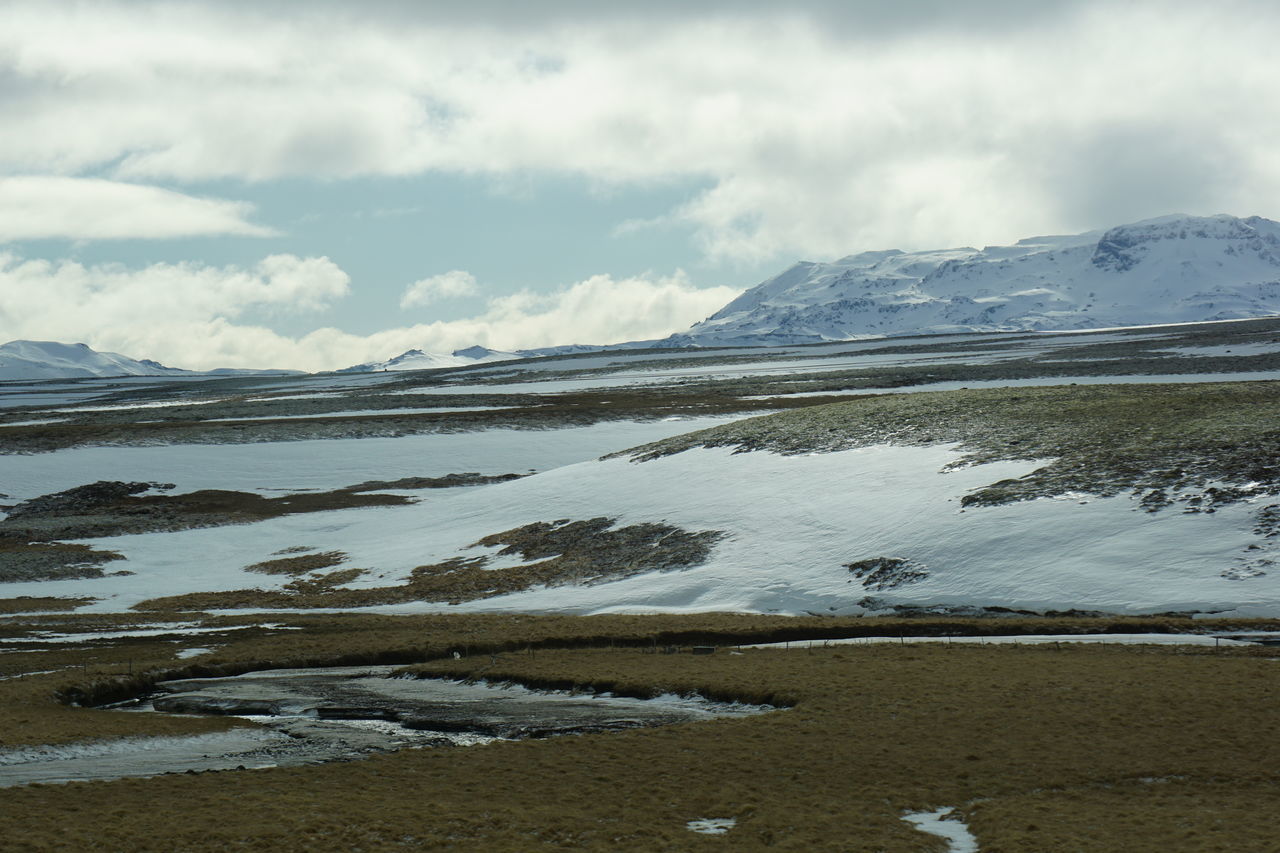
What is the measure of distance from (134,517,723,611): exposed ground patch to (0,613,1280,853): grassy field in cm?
1631

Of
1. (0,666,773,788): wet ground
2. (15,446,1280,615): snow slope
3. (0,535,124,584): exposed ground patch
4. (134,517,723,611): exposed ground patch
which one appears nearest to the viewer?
(0,666,773,788): wet ground

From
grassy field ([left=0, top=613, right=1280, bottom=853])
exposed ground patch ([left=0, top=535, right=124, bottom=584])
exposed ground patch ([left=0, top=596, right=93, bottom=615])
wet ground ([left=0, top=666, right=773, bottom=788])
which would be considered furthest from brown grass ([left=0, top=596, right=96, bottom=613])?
wet ground ([left=0, top=666, right=773, bottom=788])

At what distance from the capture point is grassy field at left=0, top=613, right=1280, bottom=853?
672 inches

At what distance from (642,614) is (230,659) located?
15.9 meters

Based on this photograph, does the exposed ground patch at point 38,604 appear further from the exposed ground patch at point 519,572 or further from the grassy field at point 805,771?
the grassy field at point 805,771

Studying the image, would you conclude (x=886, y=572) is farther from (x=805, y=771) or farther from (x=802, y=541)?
(x=805, y=771)

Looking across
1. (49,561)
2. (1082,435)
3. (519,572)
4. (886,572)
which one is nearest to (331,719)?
(519,572)

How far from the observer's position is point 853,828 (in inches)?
678

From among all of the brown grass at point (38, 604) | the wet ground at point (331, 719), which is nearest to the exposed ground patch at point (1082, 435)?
the wet ground at point (331, 719)

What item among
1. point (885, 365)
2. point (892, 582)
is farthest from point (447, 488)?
point (885, 365)

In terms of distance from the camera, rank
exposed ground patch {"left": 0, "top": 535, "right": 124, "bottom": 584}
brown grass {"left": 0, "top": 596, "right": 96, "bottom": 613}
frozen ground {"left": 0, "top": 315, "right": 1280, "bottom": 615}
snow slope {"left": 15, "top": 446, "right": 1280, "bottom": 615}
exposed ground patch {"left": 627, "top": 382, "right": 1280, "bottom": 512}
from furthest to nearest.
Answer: exposed ground patch {"left": 0, "top": 535, "right": 124, "bottom": 584}
brown grass {"left": 0, "top": 596, "right": 96, "bottom": 613}
exposed ground patch {"left": 627, "top": 382, "right": 1280, "bottom": 512}
frozen ground {"left": 0, "top": 315, "right": 1280, "bottom": 615}
snow slope {"left": 15, "top": 446, "right": 1280, "bottom": 615}

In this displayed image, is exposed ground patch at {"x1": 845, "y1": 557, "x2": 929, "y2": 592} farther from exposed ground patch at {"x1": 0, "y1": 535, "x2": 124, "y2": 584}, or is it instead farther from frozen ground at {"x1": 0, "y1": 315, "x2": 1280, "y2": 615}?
exposed ground patch at {"x1": 0, "y1": 535, "x2": 124, "y2": 584}

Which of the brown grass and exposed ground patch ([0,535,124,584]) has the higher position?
exposed ground patch ([0,535,124,584])

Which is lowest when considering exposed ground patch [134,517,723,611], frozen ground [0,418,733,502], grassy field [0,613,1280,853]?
exposed ground patch [134,517,723,611]
